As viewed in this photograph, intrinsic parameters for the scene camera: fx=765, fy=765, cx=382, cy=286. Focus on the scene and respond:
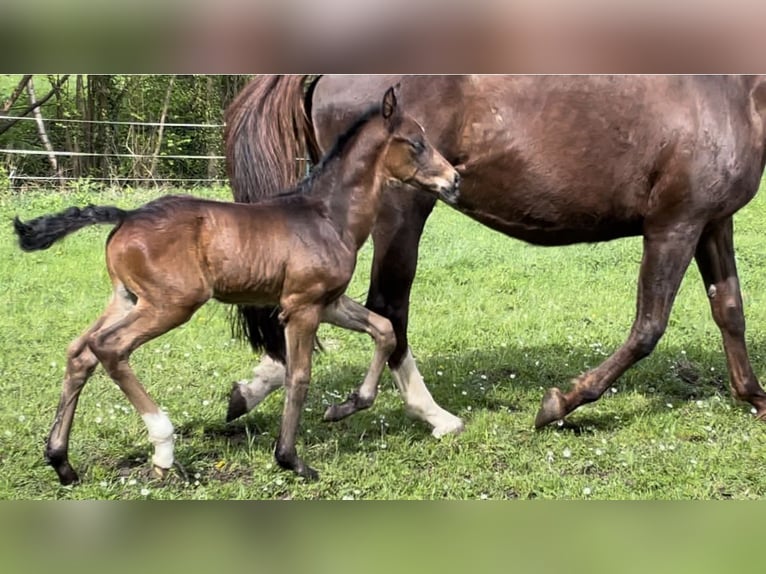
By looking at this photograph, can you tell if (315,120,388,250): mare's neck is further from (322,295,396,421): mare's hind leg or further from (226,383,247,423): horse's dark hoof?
(226,383,247,423): horse's dark hoof

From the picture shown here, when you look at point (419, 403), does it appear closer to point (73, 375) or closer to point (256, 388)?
point (256, 388)

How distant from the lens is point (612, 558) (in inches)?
84.7

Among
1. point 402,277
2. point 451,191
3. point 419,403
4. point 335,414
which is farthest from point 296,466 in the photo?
point 451,191

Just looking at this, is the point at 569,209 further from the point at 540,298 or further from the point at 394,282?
the point at 540,298

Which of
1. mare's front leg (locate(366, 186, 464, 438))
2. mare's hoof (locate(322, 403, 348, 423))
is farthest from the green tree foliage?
mare's hoof (locate(322, 403, 348, 423))

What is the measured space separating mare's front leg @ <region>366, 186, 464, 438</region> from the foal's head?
1.68 feet

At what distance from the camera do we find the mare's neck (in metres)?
3.30

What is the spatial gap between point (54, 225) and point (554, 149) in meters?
2.38

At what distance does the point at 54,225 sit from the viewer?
9.59 ft

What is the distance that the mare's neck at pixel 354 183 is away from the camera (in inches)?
130

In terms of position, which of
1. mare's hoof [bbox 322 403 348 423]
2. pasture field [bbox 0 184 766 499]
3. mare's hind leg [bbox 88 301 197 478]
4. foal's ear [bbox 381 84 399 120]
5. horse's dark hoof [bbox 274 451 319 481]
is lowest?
pasture field [bbox 0 184 766 499]

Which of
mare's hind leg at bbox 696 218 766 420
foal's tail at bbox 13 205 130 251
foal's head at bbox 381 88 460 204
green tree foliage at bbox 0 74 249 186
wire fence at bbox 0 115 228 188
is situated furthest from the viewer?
wire fence at bbox 0 115 228 188

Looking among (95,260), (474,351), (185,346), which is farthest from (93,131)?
(474,351)
